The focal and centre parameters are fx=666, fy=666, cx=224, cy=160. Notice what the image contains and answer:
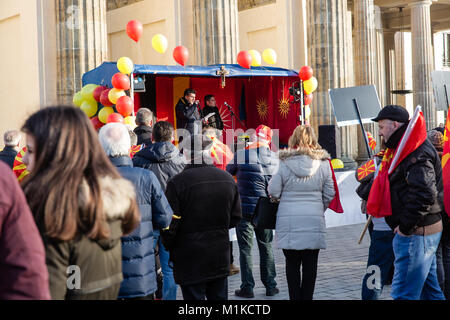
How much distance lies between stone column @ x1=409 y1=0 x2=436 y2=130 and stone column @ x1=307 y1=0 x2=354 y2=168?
8.48 m

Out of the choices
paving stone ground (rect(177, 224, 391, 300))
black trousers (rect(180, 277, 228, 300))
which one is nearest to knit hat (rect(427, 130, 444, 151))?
paving stone ground (rect(177, 224, 391, 300))

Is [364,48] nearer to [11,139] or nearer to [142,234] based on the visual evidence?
[11,139]

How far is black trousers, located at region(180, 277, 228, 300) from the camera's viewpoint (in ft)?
15.7

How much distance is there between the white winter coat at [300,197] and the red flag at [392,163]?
34.3 inches

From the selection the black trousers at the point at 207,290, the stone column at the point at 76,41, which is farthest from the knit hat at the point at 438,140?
the stone column at the point at 76,41

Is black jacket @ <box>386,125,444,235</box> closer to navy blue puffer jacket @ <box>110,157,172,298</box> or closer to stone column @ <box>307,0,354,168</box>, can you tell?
navy blue puffer jacket @ <box>110,157,172,298</box>

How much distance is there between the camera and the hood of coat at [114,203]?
2717 mm

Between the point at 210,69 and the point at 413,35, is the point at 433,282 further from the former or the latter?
the point at 413,35

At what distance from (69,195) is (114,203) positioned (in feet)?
0.82

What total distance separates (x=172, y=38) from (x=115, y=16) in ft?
13.5

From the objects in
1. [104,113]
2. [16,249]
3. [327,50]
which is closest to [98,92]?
[104,113]

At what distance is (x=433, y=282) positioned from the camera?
4.97 m

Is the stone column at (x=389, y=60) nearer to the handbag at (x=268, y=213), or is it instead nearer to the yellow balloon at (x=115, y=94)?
the yellow balloon at (x=115, y=94)
